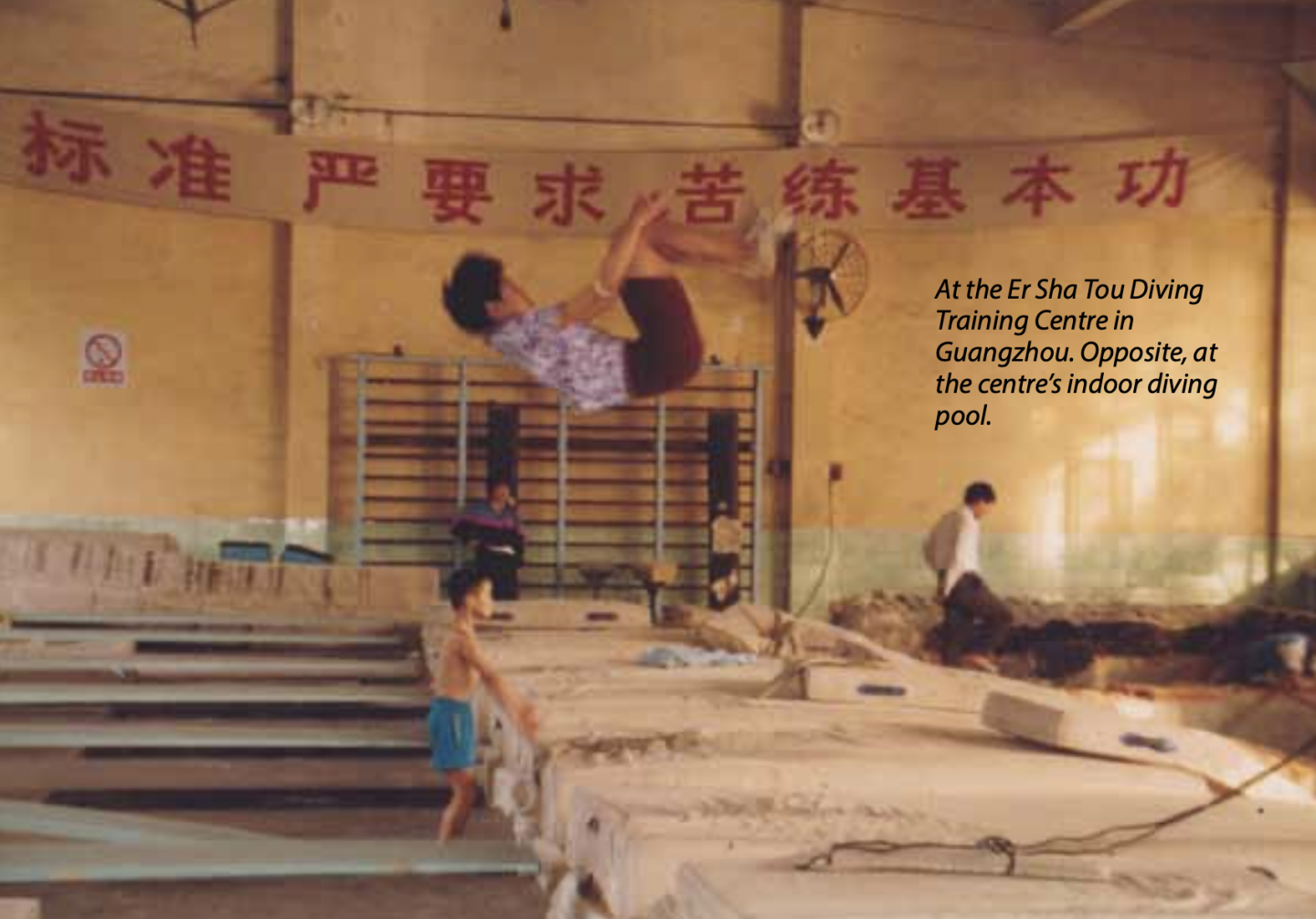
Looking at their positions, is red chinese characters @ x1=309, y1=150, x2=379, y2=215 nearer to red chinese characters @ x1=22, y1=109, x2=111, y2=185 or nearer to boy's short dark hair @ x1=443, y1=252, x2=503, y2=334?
red chinese characters @ x1=22, y1=109, x2=111, y2=185

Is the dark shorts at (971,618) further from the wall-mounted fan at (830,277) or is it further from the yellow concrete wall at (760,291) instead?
the wall-mounted fan at (830,277)

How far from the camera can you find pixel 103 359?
985 cm

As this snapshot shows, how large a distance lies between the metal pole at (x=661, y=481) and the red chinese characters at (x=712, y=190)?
1291 mm

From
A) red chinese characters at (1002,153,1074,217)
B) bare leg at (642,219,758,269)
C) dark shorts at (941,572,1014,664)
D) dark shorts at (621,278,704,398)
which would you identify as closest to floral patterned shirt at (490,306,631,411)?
dark shorts at (621,278,704,398)

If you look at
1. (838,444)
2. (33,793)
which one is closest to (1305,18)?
(838,444)

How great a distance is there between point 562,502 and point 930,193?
10.7ft

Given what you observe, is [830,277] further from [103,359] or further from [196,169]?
[103,359]

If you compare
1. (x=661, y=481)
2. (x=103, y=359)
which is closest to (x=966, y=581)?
(x=661, y=481)

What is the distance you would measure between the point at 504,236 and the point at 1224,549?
5.43 metres

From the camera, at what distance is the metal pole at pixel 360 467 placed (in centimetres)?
988

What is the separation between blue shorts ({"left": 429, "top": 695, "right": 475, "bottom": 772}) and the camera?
419cm

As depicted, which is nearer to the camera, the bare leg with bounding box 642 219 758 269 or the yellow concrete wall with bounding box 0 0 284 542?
the bare leg with bounding box 642 219 758 269

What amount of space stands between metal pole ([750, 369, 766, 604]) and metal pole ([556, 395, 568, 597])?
1.29 m

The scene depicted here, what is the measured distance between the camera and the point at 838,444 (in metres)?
10.5
